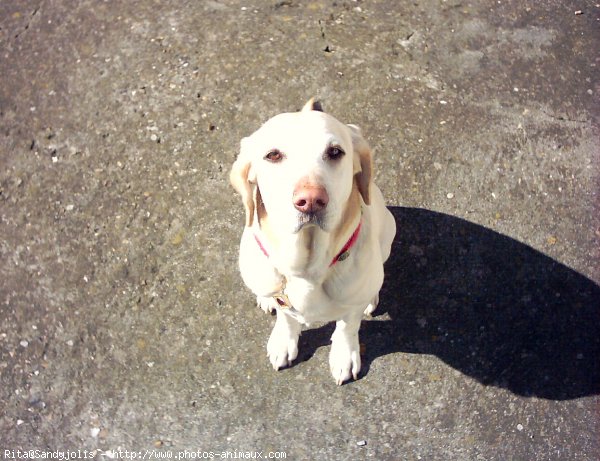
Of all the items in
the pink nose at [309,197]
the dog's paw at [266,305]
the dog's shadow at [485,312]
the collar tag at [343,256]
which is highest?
the pink nose at [309,197]

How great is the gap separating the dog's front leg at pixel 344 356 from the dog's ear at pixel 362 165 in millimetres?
966

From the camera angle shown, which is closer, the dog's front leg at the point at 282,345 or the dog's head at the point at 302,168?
the dog's head at the point at 302,168

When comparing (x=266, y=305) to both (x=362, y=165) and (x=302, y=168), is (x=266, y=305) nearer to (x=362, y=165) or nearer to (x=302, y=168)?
(x=362, y=165)

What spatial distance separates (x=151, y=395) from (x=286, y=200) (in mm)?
1657

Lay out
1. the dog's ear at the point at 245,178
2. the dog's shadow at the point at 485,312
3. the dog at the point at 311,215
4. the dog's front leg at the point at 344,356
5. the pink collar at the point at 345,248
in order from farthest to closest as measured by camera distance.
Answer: the dog's shadow at the point at 485,312 < the dog's front leg at the point at 344,356 < the pink collar at the point at 345,248 < the dog's ear at the point at 245,178 < the dog at the point at 311,215

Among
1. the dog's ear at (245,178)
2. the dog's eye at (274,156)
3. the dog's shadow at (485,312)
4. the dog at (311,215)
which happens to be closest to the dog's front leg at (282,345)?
the dog's shadow at (485,312)

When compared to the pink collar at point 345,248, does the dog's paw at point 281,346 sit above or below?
below

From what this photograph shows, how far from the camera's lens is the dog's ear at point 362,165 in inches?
98.6

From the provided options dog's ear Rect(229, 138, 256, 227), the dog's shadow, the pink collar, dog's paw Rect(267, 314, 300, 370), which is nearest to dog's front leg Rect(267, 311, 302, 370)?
dog's paw Rect(267, 314, 300, 370)

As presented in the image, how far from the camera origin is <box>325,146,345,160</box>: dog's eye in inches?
90.9

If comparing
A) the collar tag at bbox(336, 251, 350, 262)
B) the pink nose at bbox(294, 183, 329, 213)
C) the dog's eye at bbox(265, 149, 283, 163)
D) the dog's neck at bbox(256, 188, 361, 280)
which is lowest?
the collar tag at bbox(336, 251, 350, 262)

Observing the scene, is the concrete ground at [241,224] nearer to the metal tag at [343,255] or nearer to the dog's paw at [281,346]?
the dog's paw at [281,346]

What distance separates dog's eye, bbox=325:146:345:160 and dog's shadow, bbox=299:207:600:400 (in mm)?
1499

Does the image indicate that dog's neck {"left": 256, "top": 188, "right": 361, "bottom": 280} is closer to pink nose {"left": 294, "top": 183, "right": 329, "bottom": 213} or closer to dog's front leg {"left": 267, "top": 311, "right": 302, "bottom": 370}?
pink nose {"left": 294, "top": 183, "right": 329, "bottom": 213}
